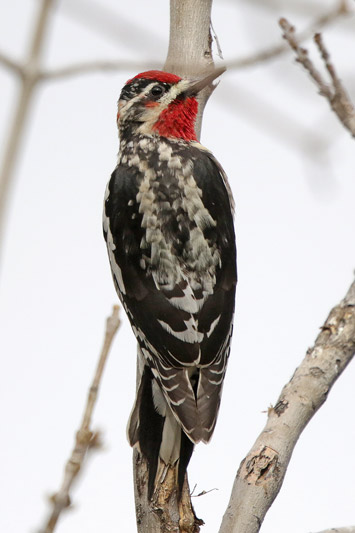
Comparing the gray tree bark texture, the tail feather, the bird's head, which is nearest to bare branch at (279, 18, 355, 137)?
the gray tree bark texture

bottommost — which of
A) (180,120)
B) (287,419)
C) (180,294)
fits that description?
(287,419)

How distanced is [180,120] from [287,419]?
207 centimetres

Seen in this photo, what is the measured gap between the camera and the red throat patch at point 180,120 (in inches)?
176

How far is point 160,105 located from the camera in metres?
4.55

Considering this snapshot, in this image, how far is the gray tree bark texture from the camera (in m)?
3.21

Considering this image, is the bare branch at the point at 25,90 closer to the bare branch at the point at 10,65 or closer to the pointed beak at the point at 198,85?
the bare branch at the point at 10,65

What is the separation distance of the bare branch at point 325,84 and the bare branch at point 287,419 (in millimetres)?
791

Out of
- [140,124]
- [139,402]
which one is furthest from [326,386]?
[140,124]

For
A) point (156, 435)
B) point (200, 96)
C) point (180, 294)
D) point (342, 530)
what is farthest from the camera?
point (200, 96)

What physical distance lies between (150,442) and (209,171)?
59.5 inches

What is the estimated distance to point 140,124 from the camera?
15.2 feet

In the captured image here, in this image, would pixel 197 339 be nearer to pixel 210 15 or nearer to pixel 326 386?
pixel 326 386

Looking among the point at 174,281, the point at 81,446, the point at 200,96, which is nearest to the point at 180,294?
the point at 174,281

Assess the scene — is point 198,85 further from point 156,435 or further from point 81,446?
point 81,446
